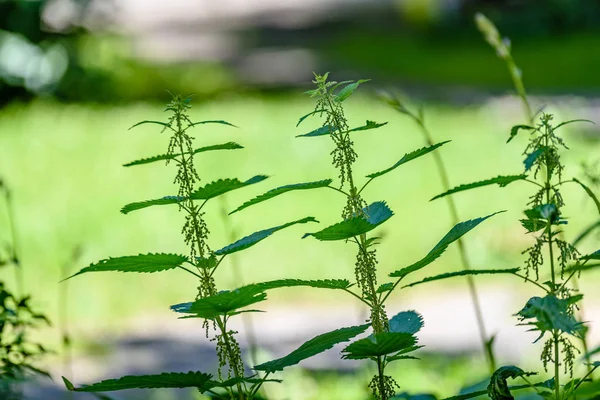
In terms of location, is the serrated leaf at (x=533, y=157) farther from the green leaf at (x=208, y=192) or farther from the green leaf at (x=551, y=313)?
the green leaf at (x=208, y=192)

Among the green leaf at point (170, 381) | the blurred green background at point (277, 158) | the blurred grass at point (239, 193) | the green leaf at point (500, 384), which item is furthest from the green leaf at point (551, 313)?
the blurred grass at point (239, 193)

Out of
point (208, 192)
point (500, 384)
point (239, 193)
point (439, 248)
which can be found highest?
point (239, 193)

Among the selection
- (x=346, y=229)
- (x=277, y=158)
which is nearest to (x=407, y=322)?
(x=346, y=229)

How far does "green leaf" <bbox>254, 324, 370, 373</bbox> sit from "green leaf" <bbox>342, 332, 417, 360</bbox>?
6cm

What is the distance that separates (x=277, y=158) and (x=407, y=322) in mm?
7403

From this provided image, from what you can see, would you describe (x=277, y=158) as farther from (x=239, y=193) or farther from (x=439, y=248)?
(x=439, y=248)

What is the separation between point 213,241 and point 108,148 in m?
3.07

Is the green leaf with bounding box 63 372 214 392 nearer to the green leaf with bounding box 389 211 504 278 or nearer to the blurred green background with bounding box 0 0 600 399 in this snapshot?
the green leaf with bounding box 389 211 504 278

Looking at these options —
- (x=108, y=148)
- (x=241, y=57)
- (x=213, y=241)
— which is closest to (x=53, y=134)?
(x=108, y=148)

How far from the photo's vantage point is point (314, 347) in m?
1.60

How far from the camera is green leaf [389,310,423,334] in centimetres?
174

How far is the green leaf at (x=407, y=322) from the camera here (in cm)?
174

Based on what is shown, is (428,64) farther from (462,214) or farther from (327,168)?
(462,214)

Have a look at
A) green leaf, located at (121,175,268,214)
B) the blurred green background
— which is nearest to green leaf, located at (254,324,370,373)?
green leaf, located at (121,175,268,214)
